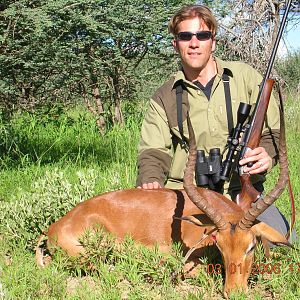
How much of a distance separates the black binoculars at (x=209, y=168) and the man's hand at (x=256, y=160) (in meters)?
0.41

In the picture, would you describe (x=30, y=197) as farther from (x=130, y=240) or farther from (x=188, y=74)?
(x=188, y=74)

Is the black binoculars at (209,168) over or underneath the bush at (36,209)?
over

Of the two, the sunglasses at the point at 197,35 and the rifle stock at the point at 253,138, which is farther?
the sunglasses at the point at 197,35

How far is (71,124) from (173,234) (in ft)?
18.9

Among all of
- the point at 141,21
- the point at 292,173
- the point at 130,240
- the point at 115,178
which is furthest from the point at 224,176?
the point at 141,21

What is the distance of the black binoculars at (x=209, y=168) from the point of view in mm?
4461

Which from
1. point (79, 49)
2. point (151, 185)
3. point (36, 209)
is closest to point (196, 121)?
point (151, 185)

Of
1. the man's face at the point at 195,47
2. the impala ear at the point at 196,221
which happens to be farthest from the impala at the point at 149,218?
the man's face at the point at 195,47

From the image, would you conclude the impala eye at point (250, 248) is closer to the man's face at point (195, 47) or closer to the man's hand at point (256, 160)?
the man's hand at point (256, 160)

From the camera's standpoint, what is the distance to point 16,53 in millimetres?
6180

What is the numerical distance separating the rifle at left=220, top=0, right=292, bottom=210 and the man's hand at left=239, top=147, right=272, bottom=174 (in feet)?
0.12

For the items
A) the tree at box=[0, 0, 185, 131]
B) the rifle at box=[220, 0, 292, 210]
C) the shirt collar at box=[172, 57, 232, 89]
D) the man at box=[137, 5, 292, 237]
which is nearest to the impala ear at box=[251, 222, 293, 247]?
the rifle at box=[220, 0, 292, 210]

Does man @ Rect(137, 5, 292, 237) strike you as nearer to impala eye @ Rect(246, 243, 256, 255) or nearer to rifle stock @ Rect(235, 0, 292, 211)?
rifle stock @ Rect(235, 0, 292, 211)

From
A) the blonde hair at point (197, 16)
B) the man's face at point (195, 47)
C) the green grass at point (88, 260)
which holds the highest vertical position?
the blonde hair at point (197, 16)
